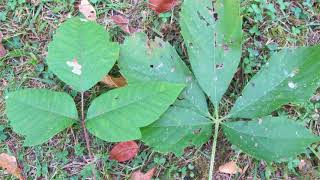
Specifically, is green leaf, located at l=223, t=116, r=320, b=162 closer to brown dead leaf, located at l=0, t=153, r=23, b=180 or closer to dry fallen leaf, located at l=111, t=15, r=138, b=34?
dry fallen leaf, located at l=111, t=15, r=138, b=34

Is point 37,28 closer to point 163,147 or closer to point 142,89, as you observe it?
point 142,89

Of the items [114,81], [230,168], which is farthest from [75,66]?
[230,168]

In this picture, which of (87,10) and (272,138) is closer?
(272,138)

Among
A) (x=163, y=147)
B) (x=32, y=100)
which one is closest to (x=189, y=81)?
(x=163, y=147)

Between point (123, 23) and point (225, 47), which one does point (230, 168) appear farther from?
point (123, 23)

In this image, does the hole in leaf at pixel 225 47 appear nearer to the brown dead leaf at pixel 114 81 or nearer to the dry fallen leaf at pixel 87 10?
the brown dead leaf at pixel 114 81
